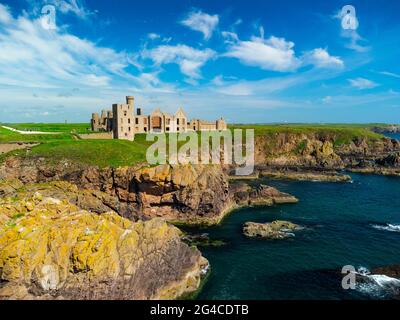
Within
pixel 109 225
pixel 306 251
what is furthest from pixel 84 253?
pixel 306 251

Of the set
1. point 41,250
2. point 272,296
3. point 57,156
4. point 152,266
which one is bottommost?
point 272,296

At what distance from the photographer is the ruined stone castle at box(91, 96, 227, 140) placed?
97.4 metres

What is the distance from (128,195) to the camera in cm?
6450

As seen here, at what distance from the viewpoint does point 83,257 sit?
31359 millimetres

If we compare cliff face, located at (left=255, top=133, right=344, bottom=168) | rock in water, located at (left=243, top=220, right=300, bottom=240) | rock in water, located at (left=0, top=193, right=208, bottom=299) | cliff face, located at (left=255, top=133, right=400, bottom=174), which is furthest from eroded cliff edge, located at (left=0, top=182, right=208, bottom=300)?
cliff face, located at (left=255, top=133, right=344, bottom=168)

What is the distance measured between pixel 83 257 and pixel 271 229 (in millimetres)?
34449

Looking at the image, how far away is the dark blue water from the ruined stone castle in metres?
46.2

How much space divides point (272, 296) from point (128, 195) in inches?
1440

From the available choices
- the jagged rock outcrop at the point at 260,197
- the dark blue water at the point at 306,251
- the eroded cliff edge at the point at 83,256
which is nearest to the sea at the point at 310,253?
the dark blue water at the point at 306,251

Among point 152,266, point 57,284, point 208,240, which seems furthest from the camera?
point 208,240

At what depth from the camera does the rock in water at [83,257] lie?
3023 cm

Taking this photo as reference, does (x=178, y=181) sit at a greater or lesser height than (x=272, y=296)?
greater
